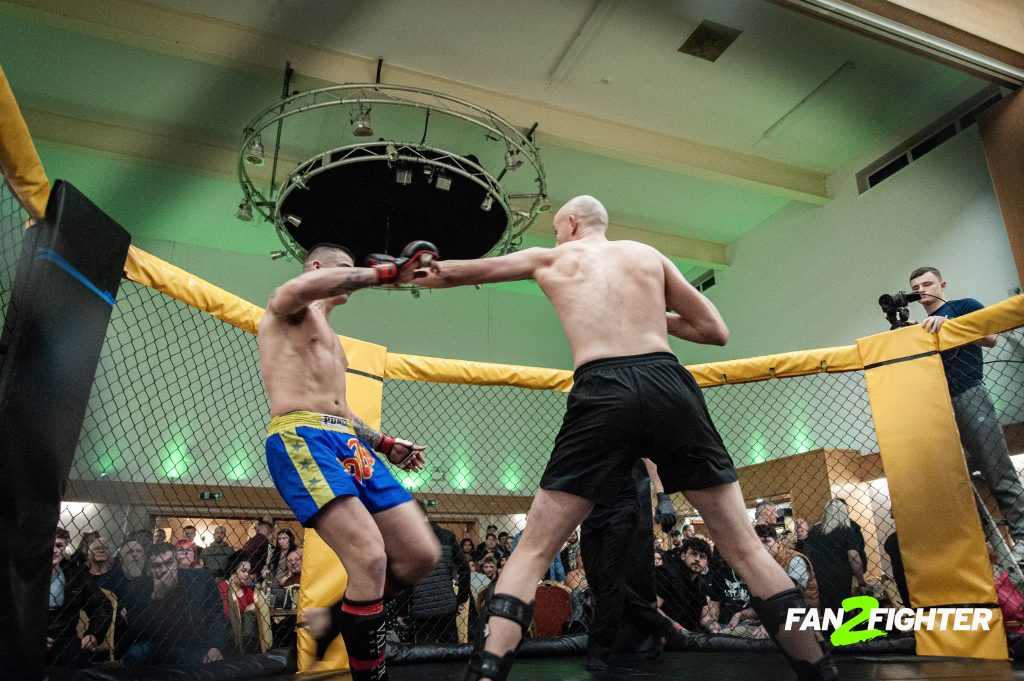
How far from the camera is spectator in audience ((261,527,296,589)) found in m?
4.22

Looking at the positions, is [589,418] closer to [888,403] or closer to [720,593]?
[888,403]

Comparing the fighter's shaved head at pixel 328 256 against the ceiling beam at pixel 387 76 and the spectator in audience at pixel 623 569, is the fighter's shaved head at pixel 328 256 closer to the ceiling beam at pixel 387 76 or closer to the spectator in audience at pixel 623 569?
the spectator in audience at pixel 623 569

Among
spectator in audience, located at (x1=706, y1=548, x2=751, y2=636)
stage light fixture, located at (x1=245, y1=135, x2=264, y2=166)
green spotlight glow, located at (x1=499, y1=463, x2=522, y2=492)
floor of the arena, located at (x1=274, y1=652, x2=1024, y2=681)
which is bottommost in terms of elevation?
floor of the arena, located at (x1=274, y1=652, x2=1024, y2=681)

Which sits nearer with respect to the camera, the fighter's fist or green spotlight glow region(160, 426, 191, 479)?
the fighter's fist

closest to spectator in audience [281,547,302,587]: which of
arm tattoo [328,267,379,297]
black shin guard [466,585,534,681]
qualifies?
arm tattoo [328,267,379,297]

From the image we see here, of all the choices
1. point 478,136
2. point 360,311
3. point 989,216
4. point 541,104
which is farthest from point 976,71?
point 360,311

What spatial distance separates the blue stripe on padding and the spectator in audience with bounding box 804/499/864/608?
308cm

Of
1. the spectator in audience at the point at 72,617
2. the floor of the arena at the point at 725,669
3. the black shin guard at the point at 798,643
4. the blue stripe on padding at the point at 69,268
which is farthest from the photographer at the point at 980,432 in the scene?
the spectator in audience at the point at 72,617

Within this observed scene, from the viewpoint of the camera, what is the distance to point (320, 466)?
174 centimetres

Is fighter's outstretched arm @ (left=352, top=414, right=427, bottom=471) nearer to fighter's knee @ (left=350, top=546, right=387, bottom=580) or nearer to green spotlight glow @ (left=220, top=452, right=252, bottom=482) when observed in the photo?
fighter's knee @ (left=350, top=546, right=387, bottom=580)

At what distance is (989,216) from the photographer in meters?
5.57

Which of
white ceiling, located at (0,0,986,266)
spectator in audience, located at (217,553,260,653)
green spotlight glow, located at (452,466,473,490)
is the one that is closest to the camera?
spectator in audience, located at (217,553,260,653)

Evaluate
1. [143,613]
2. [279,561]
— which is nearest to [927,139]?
[279,561]

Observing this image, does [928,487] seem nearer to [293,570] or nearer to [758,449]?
[293,570]
